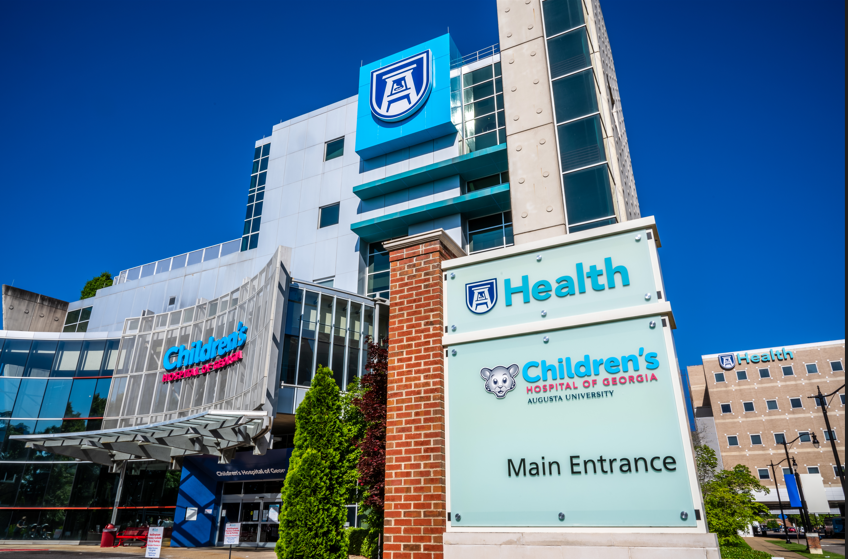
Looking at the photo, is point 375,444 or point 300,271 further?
point 300,271

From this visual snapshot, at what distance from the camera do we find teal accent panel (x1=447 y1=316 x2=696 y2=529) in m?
4.93

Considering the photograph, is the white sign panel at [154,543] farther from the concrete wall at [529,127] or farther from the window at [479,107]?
the window at [479,107]

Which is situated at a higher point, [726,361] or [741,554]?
[726,361]

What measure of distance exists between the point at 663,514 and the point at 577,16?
2594cm

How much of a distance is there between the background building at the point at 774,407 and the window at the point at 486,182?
4700 cm

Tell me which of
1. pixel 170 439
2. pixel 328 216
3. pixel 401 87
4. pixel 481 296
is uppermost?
pixel 401 87

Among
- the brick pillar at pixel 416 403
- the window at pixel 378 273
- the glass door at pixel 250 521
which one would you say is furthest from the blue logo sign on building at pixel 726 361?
the brick pillar at pixel 416 403

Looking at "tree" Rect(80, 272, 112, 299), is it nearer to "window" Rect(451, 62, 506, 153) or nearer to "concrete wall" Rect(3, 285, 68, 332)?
"concrete wall" Rect(3, 285, 68, 332)

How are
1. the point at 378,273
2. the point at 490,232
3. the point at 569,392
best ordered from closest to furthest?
the point at 569,392 < the point at 490,232 < the point at 378,273

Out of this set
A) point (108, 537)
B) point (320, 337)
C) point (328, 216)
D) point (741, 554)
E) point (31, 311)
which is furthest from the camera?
point (31, 311)

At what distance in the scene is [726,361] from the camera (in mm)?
68625

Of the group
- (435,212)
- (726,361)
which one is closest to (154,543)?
(435,212)

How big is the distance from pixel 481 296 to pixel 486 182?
25419 mm

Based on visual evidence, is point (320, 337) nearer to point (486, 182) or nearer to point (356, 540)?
point (356, 540)
